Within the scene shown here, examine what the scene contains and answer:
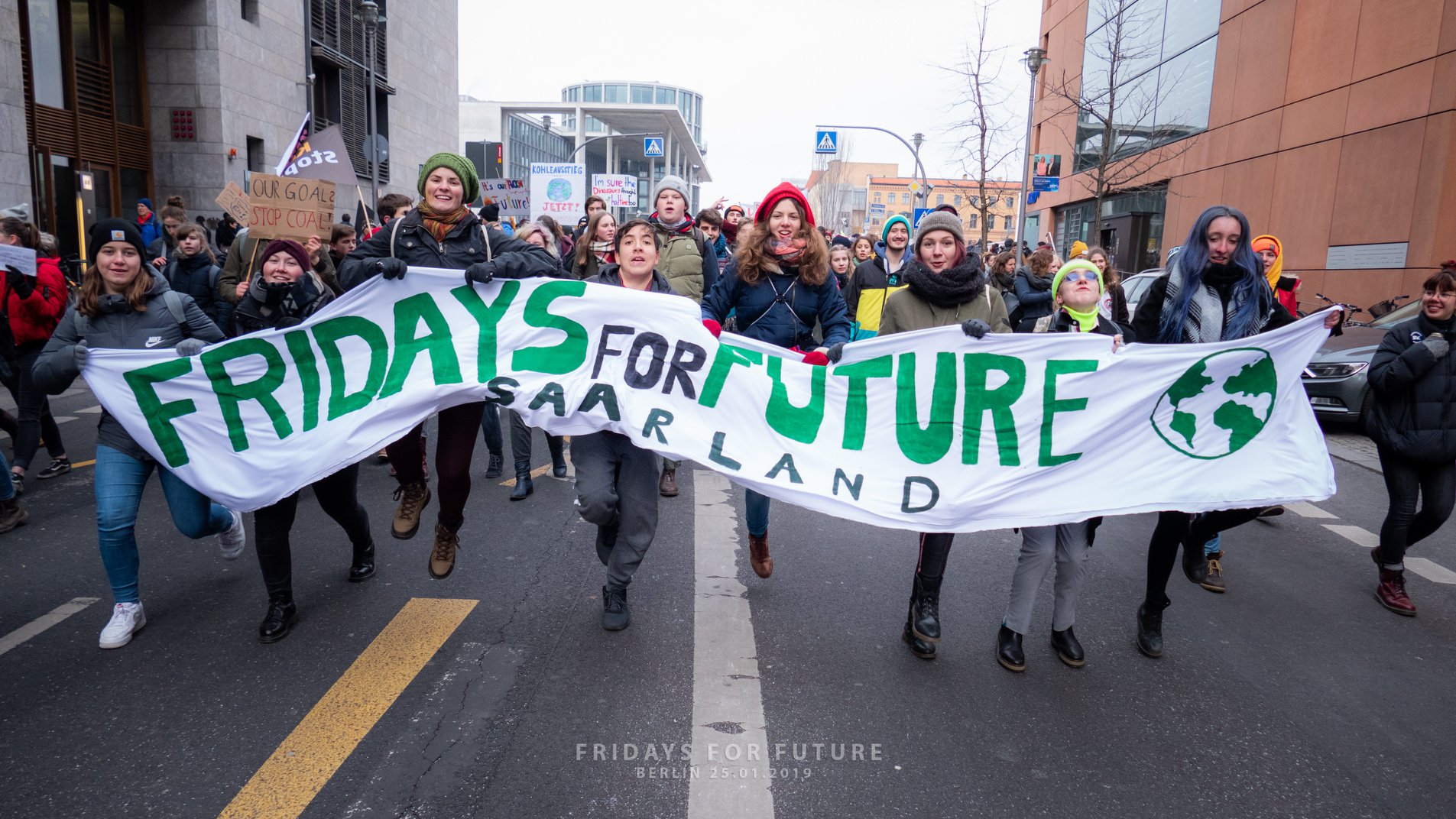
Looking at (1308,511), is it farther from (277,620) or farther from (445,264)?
(277,620)

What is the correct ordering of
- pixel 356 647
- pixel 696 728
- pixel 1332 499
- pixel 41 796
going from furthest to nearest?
pixel 1332 499 < pixel 356 647 < pixel 696 728 < pixel 41 796

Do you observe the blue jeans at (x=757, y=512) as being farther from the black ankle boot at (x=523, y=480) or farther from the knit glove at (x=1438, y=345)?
the knit glove at (x=1438, y=345)

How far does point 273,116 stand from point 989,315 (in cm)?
2271

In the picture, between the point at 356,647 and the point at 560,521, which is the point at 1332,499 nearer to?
the point at 560,521

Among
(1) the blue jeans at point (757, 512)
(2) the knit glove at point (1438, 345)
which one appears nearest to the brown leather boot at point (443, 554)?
(1) the blue jeans at point (757, 512)

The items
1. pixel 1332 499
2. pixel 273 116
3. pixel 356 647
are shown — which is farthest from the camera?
pixel 273 116

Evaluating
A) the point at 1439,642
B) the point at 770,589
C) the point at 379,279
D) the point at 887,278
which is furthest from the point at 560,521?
the point at 1439,642

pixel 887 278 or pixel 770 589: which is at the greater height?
pixel 887 278

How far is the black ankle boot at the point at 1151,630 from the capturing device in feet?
13.1

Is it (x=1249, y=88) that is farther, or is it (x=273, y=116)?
(x=273, y=116)

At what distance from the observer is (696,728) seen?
3.22 m

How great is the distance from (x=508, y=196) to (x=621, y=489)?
17.4m

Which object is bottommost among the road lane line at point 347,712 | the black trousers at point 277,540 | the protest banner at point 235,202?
the road lane line at point 347,712

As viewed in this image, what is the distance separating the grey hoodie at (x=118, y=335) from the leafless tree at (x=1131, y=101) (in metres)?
21.3
